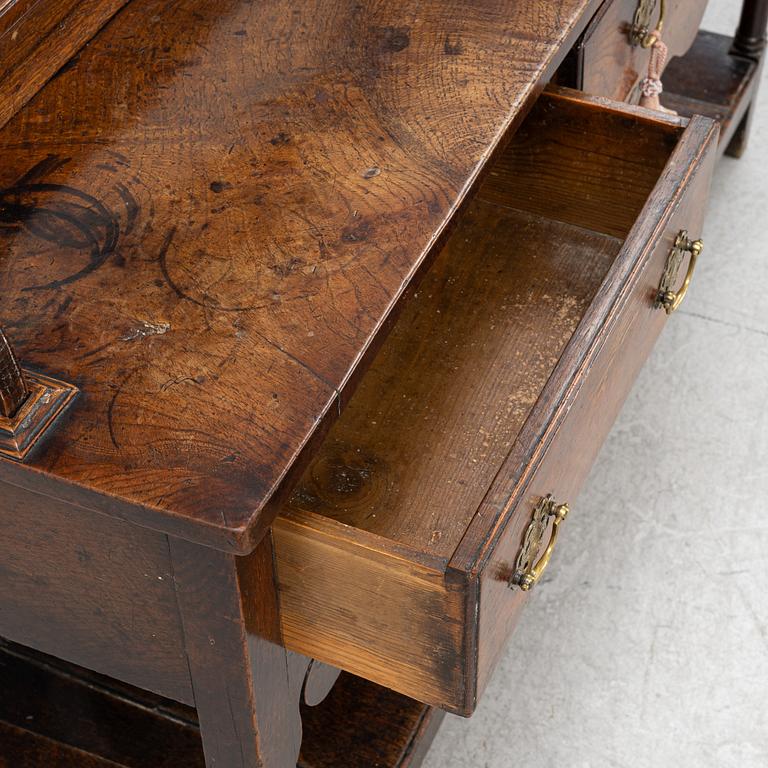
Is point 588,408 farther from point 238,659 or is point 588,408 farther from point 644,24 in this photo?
point 644,24

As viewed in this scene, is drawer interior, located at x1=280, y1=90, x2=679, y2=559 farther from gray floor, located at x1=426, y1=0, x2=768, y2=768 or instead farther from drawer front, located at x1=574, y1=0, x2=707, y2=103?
gray floor, located at x1=426, y1=0, x2=768, y2=768

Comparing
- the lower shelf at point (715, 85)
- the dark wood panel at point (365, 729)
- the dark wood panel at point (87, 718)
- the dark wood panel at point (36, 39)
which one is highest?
the dark wood panel at point (36, 39)

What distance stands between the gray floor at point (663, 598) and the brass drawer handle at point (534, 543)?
1.47 feet

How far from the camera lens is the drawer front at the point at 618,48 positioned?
3.78ft

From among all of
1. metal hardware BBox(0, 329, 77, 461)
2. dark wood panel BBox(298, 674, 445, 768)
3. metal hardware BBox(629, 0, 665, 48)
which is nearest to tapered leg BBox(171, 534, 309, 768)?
metal hardware BBox(0, 329, 77, 461)

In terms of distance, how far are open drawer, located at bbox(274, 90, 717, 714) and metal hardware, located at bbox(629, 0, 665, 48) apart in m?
0.19

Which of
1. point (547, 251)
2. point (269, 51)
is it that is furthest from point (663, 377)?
point (269, 51)

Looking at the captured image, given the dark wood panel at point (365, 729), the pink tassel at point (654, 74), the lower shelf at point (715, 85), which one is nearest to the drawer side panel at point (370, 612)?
the dark wood panel at point (365, 729)

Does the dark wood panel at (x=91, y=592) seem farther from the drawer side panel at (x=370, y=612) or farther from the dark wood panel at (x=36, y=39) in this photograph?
the dark wood panel at (x=36, y=39)

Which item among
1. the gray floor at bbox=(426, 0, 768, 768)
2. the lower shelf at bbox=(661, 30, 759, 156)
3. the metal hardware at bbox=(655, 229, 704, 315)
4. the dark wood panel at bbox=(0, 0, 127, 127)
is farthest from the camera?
the lower shelf at bbox=(661, 30, 759, 156)

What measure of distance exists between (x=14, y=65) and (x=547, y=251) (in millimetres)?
535

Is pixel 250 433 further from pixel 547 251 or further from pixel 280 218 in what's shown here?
pixel 547 251

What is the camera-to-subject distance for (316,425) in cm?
76

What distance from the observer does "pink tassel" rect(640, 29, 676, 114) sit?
4.26ft
